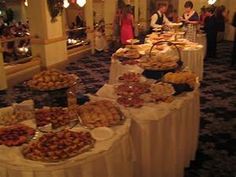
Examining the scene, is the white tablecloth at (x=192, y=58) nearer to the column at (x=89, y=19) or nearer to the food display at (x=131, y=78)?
the food display at (x=131, y=78)

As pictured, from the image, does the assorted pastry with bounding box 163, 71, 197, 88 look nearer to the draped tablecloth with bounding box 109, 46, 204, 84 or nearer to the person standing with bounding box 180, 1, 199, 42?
the draped tablecloth with bounding box 109, 46, 204, 84

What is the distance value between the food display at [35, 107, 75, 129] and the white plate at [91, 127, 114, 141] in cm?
26

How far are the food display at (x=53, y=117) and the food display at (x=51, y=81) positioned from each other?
197mm

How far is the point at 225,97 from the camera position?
5.54 m

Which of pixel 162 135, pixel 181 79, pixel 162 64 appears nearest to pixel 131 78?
pixel 162 64

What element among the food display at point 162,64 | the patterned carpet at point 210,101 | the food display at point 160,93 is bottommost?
the patterned carpet at point 210,101

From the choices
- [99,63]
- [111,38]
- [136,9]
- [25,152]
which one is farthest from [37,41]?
[136,9]

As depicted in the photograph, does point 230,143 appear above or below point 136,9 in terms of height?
below

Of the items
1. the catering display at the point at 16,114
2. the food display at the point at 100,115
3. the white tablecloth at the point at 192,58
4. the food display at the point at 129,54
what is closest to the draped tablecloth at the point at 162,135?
the food display at the point at 100,115

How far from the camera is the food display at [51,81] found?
2.57m

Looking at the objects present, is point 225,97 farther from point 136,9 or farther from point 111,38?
point 136,9

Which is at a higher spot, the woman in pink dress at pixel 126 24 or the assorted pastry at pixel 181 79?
the woman in pink dress at pixel 126 24

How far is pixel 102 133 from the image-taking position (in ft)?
7.13

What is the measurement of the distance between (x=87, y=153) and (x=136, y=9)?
41.0ft
